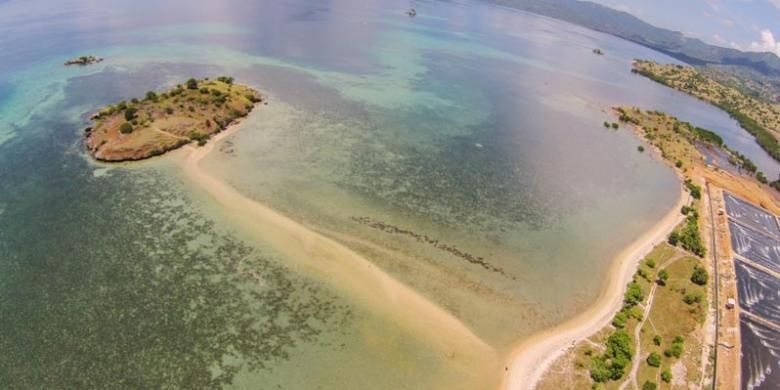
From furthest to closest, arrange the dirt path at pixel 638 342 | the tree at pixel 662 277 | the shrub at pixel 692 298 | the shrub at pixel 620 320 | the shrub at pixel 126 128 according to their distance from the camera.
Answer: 1. the shrub at pixel 126 128
2. the tree at pixel 662 277
3. the shrub at pixel 692 298
4. the shrub at pixel 620 320
5. the dirt path at pixel 638 342

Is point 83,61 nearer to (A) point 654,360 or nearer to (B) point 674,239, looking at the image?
(A) point 654,360

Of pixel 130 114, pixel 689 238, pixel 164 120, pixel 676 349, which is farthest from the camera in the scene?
pixel 164 120

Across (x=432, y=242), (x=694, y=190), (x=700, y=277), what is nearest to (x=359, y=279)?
(x=432, y=242)

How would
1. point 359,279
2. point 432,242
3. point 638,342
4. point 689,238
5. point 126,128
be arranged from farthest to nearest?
point 126,128, point 689,238, point 432,242, point 359,279, point 638,342

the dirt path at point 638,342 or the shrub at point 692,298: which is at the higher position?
the shrub at point 692,298

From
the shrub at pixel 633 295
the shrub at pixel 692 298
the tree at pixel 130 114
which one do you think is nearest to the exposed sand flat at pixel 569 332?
the shrub at pixel 633 295

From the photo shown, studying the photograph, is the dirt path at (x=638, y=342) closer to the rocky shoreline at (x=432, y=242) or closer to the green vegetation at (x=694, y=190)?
the rocky shoreline at (x=432, y=242)

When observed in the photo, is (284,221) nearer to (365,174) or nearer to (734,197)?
(365,174)

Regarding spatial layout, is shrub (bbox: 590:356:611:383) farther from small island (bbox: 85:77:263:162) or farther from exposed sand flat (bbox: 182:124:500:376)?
small island (bbox: 85:77:263:162)

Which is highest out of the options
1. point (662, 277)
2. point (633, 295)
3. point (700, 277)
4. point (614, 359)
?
point (700, 277)
